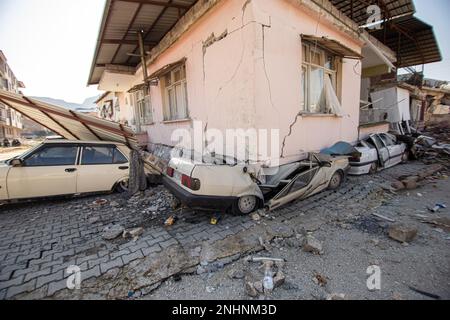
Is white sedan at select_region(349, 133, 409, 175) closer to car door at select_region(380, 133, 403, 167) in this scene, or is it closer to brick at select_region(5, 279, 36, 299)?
car door at select_region(380, 133, 403, 167)

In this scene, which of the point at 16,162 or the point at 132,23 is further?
the point at 132,23

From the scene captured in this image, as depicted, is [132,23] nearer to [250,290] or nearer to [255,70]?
[255,70]

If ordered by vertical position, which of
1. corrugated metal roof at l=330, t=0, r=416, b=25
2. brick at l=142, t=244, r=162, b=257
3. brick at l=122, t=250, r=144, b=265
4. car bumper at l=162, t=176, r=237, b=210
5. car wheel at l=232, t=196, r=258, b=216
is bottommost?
brick at l=122, t=250, r=144, b=265

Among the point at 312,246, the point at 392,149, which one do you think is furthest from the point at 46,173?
the point at 392,149

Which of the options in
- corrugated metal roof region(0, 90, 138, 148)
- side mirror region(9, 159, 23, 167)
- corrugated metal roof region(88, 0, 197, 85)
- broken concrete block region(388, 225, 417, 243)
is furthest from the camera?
corrugated metal roof region(88, 0, 197, 85)

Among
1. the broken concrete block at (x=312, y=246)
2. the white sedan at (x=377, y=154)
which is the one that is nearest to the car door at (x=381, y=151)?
the white sedan at (x=377, y=154)

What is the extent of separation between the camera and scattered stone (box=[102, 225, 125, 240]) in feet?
10.2

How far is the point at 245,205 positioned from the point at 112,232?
84.2 inches

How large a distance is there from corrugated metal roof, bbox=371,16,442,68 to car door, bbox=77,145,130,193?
1097 cm

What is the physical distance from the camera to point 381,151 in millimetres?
6316

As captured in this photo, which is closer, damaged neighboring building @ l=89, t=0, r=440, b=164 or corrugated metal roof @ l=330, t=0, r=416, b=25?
damaged neighboring building @ l=89, t=0, r=440, b=164

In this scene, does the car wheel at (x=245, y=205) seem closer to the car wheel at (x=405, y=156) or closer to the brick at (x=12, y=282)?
the brick at (x=12, y=282)

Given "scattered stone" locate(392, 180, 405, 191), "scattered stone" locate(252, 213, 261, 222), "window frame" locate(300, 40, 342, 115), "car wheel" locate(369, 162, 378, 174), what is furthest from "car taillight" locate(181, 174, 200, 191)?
"car wheel" locate(369, 162, 378, 174)

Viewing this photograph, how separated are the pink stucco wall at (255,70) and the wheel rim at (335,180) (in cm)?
85
